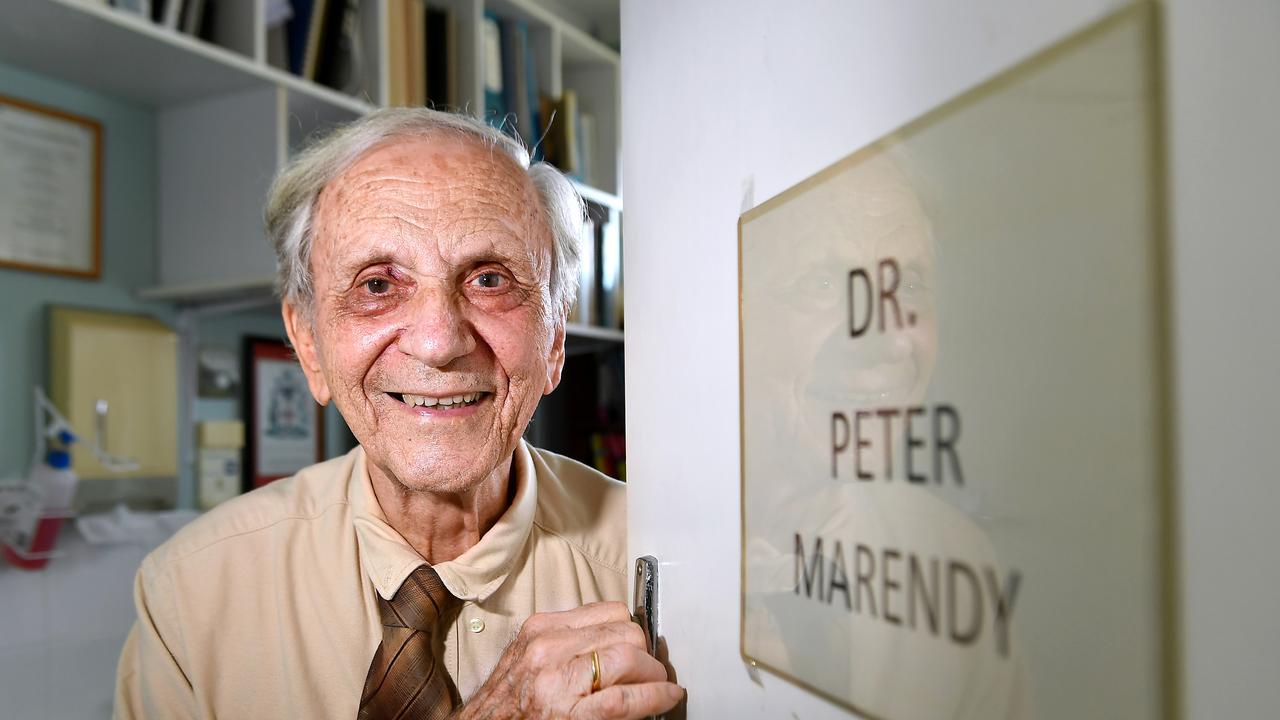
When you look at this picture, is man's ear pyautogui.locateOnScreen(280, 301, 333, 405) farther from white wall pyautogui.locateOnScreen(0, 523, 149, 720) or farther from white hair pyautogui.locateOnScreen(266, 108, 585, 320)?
white wall pyautogui.locateOnScreen(0, 523, 149, 720)

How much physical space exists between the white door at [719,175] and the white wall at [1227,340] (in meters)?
0.03

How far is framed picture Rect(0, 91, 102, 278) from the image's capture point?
1.54 meters

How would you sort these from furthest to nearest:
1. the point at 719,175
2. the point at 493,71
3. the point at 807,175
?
the point at 493,71 → the point at 719,175 → the point at 807,175

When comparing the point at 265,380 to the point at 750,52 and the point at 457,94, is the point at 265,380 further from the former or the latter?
the point at 750,52

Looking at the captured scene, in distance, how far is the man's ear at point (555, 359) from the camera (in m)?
1.09

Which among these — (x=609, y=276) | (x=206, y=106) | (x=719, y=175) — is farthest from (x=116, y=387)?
(x=719, y=175)

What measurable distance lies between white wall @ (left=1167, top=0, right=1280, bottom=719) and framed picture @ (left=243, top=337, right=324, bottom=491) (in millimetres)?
1904

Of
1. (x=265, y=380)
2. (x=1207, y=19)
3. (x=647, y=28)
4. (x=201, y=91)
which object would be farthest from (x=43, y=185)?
(x=1207, y=19)

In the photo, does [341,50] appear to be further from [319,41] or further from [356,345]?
[356,345]

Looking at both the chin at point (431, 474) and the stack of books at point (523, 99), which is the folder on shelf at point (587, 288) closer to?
the stack of books at point (523, 99)

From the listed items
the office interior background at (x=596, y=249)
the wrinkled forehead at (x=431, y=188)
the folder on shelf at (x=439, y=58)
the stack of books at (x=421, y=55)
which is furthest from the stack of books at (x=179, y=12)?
the wrinkled forehead at (x=431, y=188)

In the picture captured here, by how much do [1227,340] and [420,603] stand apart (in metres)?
0.87

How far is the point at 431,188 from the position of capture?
3.12 feet

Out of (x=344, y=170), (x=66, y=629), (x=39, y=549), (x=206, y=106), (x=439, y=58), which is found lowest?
(x=66, y=629)
